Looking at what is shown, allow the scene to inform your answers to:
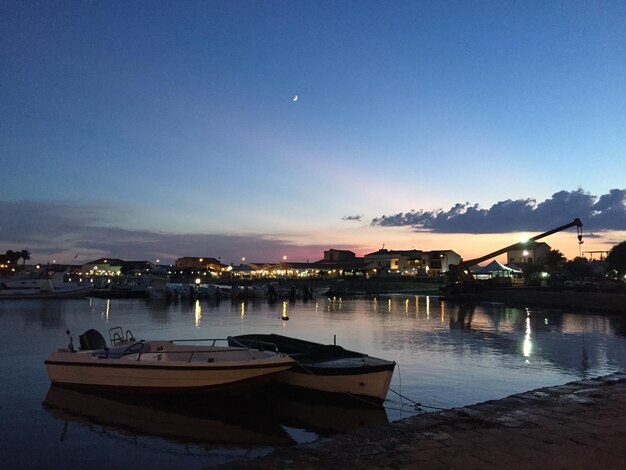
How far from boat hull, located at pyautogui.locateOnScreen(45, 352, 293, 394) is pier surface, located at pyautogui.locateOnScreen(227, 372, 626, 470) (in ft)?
14.8

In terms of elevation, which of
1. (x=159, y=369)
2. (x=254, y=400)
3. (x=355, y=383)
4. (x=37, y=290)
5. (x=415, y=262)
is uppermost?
(x=415, y=262)

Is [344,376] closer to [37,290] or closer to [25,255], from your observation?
[37,290]

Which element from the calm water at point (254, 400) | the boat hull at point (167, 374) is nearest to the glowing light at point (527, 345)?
the calm water at point (254, 400)

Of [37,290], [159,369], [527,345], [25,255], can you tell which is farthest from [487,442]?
[25,255]

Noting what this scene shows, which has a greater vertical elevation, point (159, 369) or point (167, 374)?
point (159, 369)

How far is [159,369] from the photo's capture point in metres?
13.7

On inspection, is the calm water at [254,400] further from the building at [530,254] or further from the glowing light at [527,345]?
the building at [530,254]

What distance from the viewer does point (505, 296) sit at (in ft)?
216

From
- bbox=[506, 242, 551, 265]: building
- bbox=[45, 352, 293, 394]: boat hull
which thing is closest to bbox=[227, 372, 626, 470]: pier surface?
bbox=[45, 352, 293, 394]: boat hull

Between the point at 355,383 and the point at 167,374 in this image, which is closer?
the point at 355,383

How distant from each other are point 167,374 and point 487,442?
8893 millimetres

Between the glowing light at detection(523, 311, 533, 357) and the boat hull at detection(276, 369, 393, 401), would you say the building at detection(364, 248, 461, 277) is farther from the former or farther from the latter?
the boat hull at detection(276, 369, 393, 401)

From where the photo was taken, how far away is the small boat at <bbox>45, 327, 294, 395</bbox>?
528 inches

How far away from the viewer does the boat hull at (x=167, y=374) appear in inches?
527
